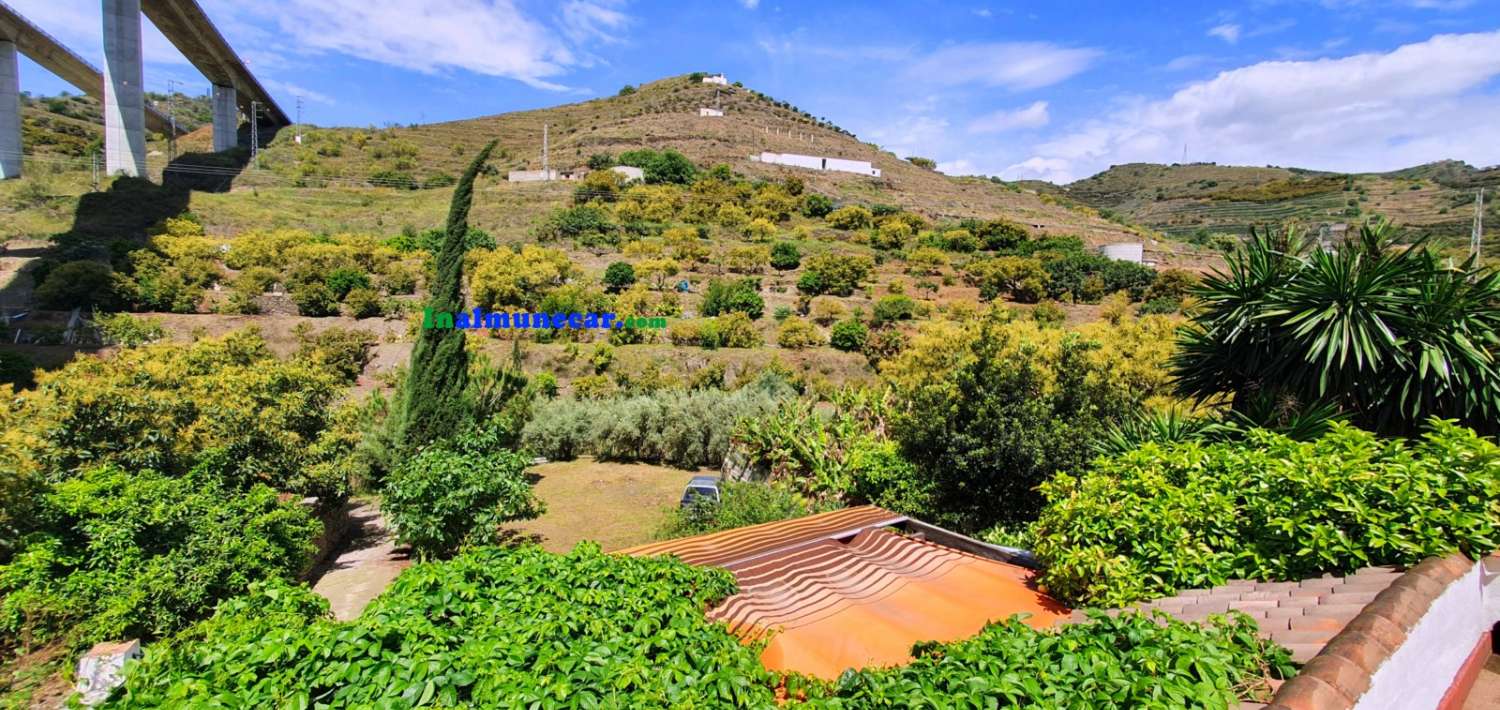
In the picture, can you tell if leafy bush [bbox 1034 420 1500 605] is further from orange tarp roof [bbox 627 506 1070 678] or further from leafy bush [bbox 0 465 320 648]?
leafy bush [bbox 0 465 320 648]

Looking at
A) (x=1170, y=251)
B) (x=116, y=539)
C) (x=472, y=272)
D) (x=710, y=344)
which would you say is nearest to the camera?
(x=116, y=539)

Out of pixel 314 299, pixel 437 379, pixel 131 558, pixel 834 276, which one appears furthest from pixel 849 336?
pixel 131 558

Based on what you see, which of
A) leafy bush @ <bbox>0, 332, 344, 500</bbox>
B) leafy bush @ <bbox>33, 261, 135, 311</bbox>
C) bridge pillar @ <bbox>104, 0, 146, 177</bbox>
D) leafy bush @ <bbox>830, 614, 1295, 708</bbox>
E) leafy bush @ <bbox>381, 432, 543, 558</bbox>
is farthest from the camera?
bridge pillar @ <bbox>104, 0, 146, 177</bbox>

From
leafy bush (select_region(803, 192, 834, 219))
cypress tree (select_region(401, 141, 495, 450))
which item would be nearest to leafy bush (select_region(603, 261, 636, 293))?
cypress tree (select_region(401, 141, 495, 450))

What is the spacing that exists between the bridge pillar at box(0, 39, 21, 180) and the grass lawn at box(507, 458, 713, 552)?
30529 mm

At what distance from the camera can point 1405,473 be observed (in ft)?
10.7

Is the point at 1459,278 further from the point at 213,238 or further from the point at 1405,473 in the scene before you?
the point at 213,238

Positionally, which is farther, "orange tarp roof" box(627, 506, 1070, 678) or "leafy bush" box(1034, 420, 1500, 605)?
"orange tarp roof" box(627, 506, 1070, 678)

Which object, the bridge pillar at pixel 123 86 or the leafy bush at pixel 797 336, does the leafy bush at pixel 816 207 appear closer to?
the leafy bush at pixel 797 336

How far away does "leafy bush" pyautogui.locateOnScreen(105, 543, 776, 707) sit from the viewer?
239cm

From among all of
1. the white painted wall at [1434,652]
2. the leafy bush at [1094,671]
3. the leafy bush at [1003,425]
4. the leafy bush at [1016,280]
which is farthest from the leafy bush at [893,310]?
the leafy bush at [1094,671]

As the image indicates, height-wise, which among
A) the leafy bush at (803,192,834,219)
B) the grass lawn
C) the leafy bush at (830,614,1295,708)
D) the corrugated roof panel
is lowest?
the grass lawn

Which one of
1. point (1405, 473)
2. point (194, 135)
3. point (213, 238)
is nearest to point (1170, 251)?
point (1405, 473)

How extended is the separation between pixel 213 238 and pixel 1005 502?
1424 inches
